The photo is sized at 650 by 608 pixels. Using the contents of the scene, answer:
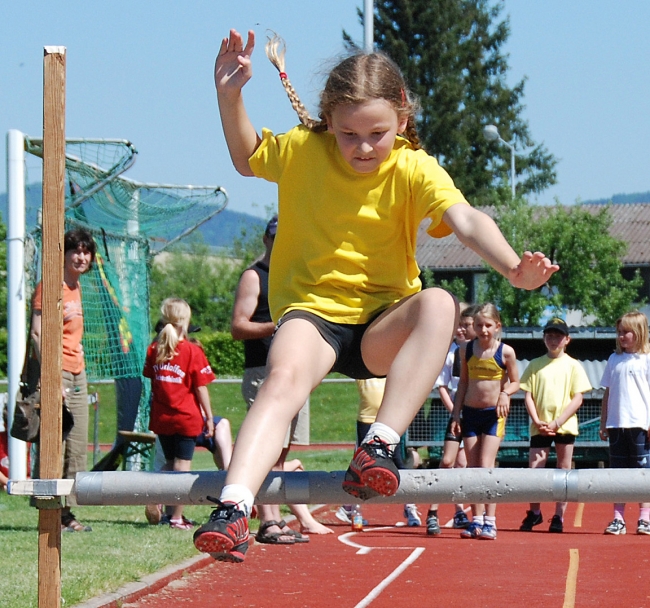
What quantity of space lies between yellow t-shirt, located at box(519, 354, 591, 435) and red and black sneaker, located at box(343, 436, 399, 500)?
622 cm

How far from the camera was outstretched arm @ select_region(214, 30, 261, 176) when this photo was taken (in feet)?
13.6

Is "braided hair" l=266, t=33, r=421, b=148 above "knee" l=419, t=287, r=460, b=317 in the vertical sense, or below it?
above

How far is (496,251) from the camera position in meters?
3.71

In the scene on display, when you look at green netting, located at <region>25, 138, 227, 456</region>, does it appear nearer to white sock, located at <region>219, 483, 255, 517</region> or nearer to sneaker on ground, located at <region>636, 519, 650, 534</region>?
sneaker on ground, located at <region>636, 519, 650, 534</region>

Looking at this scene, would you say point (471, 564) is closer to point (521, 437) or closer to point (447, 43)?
point (521, 437)

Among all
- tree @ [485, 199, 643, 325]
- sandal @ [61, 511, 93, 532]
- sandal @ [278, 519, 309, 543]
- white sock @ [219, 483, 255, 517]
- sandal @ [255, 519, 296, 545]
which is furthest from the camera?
tree @ [485, 199, 643, 325]

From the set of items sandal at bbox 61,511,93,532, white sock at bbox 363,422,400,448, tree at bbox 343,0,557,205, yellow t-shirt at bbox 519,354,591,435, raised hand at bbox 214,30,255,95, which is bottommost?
sandal at bbox 61,511,93,532

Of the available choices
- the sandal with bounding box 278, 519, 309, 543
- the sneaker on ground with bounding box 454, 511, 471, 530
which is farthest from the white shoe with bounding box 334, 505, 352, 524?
the sandal with bounding box 278, 519, 309, 543

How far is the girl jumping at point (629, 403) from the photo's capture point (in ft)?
30.1

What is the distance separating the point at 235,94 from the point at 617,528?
6533 mm

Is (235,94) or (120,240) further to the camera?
(120,240)

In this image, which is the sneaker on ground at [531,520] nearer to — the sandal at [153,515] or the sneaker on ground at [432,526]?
the sneaker on ground at [432,526]

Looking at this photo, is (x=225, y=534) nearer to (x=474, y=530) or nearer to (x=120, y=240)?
(x=474, y=530)

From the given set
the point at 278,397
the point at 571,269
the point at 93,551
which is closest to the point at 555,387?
the point at 93,551
